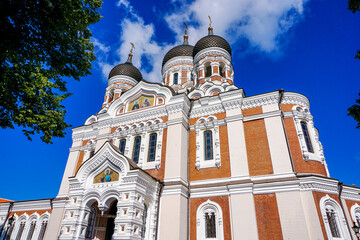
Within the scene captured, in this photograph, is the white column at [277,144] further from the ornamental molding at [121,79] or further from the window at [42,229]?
the window at [42,229]

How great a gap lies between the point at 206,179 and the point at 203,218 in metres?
1.81

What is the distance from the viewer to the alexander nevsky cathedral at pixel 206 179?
9.60m

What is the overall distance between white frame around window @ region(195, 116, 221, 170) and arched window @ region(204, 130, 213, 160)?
15 cm

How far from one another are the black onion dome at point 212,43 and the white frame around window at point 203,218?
13.4 meters

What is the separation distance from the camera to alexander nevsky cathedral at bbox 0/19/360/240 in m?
9.60

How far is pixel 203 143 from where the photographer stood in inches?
502

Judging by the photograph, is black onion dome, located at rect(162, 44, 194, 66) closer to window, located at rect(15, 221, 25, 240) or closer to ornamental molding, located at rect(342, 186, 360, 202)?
ornamental molding, located at rect(342, 186, 360, 202)

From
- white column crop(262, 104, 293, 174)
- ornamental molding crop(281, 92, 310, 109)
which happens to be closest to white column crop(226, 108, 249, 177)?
white column crop(262, 104, 293, 174)

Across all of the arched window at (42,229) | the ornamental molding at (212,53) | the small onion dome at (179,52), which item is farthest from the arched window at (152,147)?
the small onion dome at (179,52)

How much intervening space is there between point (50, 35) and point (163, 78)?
1707 centimetres

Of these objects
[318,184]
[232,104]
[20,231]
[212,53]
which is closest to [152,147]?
[232,104]

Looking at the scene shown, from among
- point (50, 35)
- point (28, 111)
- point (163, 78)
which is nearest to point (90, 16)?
point (50, 35)

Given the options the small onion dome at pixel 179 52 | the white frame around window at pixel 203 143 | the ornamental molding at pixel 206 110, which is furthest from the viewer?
the small onion dome at pixel 179 52

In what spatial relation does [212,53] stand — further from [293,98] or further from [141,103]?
[293,98]
